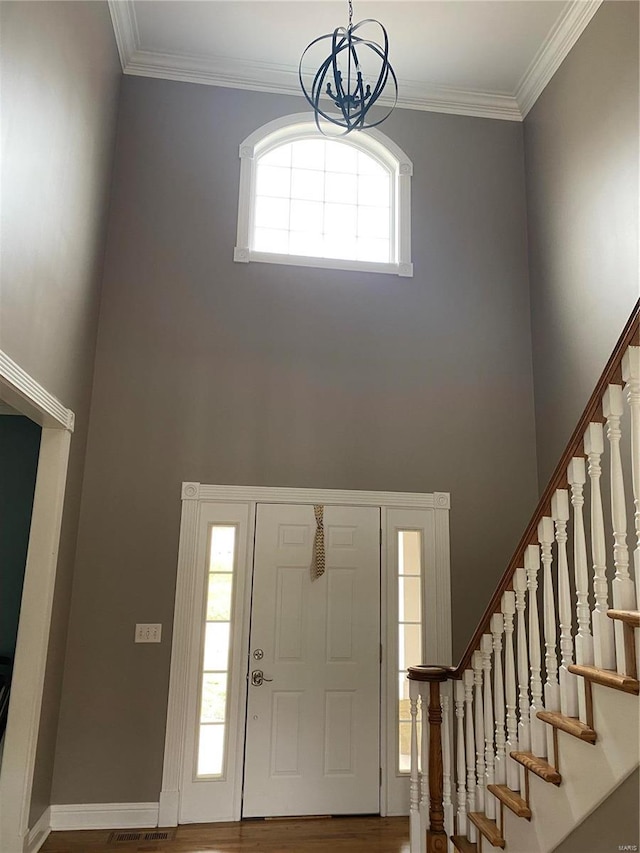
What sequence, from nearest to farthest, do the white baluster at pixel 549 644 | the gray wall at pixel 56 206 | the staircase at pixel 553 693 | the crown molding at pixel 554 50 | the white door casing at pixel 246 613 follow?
1. the staircase at pixel 553 693
2. the white baluster at pixel 549 644
3. the gray wall at pixel 56 206
4. the white door casing at pixel 246 613
5. the crown molding at pixel 554 50

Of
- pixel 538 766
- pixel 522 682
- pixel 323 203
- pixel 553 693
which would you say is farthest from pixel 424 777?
pixel 323 203

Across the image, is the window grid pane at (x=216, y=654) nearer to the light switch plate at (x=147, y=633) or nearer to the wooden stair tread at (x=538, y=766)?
the light switch plate at (x=147, y=633)

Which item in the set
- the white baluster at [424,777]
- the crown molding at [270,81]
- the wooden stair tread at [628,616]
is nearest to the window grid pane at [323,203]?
the crown molding at [270,81]

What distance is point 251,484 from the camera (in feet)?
14.4

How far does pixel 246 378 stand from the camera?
454 cm

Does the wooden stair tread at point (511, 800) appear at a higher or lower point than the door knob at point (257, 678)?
lower

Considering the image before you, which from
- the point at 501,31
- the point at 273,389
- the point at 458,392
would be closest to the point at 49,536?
the point at 273,389

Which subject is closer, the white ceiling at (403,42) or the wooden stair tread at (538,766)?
the wooden stair tread at (538,766)

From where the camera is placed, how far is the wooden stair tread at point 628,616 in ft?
6.45

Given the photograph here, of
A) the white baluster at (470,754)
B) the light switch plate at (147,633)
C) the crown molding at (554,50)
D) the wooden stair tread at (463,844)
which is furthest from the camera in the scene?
the crown molding at (554,50)

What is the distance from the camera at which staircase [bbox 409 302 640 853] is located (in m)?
2.11

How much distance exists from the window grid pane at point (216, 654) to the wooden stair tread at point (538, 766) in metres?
2.10

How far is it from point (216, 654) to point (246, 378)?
1905 millimetres

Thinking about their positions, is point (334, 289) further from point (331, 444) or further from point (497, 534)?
point (497, 534)
